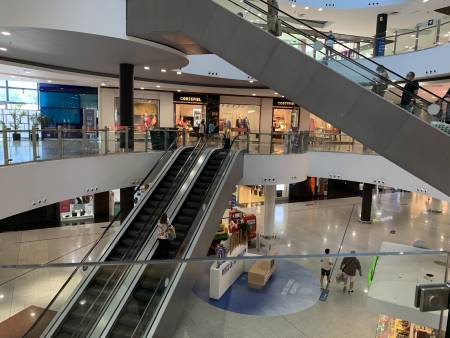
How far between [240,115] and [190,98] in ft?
13.8

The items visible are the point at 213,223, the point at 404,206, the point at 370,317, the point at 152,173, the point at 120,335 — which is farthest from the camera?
the point at 404,206

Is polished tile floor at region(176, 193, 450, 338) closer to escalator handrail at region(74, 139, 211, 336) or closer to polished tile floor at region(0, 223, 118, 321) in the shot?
escalator handrail at region(74, 139, 211, 336)

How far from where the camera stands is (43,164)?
29.0ft

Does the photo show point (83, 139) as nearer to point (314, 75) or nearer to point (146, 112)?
point (314, 75)

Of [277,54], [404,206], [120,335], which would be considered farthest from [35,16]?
[404,206]

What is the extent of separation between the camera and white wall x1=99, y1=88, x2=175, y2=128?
78.7ft

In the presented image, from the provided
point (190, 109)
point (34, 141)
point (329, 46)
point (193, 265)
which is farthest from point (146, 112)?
point (193, 265)

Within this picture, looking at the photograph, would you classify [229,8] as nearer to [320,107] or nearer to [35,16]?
[320,107]

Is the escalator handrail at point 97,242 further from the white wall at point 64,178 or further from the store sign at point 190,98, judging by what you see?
the store sign at point 190,98

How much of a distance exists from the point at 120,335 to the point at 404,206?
78.0 ft

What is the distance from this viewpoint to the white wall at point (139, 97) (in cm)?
2400

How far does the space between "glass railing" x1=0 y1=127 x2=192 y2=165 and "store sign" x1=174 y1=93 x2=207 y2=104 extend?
38.3 ft

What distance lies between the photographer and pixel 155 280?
6.56m

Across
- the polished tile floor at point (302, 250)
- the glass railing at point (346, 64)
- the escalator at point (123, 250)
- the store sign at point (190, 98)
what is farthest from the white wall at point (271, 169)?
the store sign at point (190, 98)
